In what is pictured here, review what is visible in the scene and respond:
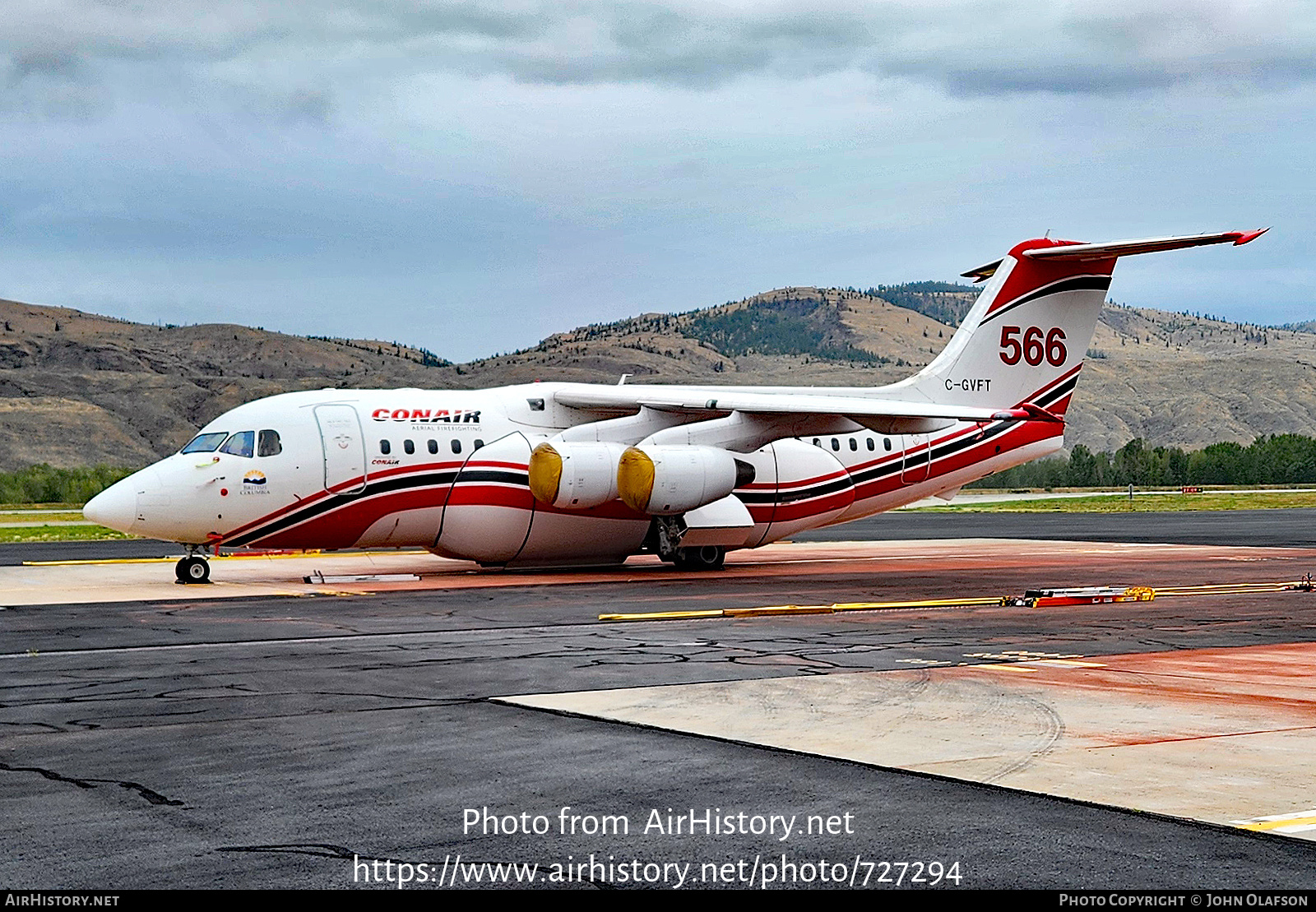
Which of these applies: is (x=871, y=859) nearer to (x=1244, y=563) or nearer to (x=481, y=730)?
(x=481, y=730)

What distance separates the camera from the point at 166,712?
11.2m

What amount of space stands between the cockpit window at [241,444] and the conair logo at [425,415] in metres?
2.17

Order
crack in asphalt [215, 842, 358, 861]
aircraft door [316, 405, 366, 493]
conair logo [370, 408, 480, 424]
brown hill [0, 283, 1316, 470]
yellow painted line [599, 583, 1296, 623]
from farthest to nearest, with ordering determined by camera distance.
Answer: brown hill [0, 283, 1316, 470] < conair logo [370, 408, 480, 424] < aircraft door [316, 405, 366, 493] < yellow painted line [599, 583, 1296, 623] < crack in asphalt [215, 842, 358, 861]

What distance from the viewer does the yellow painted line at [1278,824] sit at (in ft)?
23.5

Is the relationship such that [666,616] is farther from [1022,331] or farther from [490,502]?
[1022,331]

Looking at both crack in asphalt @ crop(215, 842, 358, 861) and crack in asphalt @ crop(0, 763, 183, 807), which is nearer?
crack in asphalt @ crop(215, 842, 358, 861)

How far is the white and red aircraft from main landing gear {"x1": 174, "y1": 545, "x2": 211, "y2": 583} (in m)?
0.03

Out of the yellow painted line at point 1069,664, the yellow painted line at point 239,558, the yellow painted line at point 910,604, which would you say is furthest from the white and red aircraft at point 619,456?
the yellow painted line at point 1069,664

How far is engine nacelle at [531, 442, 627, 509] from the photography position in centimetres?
2502

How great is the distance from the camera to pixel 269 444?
80.5 feet

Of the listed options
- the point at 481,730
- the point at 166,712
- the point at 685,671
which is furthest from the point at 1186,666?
the point at 166,712

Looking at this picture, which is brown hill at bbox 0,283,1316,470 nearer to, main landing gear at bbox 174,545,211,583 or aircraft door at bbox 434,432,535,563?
main landing gear at bbox 174,545,211,583

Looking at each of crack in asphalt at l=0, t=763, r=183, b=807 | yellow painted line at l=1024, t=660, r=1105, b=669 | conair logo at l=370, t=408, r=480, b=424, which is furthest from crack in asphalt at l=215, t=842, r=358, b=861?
conair logo at l=370, t=408, r=480, b=424

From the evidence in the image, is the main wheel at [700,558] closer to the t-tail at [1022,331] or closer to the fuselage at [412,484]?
the fuselage at [412,484]
